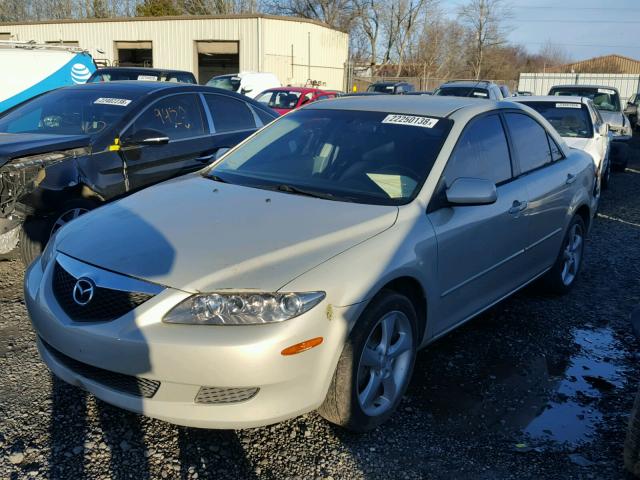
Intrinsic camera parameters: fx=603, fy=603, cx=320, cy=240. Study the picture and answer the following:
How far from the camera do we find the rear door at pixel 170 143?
18.5 feet

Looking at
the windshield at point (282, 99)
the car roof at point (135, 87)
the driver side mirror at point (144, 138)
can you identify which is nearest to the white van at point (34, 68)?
the windshield at point (282, 99)

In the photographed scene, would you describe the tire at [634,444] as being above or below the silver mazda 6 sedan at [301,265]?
below

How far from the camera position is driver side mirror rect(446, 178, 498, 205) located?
3400 mm

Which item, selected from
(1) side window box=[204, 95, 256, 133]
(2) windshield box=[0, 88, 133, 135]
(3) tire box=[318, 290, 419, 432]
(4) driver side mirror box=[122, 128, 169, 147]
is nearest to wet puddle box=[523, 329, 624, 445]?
(3) tire box=[318, 290, 419, 432]

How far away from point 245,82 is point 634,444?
20.0 metres

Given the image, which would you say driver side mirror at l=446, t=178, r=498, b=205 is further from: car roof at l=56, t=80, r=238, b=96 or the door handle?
car roof at l=56, t=80, r=238, b=96

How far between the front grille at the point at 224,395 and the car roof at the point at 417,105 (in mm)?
2259

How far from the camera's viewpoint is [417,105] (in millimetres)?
4172

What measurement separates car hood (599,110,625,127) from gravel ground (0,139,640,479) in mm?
10084

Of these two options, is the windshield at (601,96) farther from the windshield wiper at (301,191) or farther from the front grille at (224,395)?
the front grille at (224,395)

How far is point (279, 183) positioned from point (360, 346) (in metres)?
1.34

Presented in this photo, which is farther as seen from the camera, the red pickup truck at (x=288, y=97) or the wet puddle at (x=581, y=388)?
the red pickup truck at (x=288, y=97)

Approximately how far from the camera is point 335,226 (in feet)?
10.1

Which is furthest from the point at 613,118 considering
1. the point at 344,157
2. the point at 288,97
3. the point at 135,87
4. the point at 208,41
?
the point at 208,41
